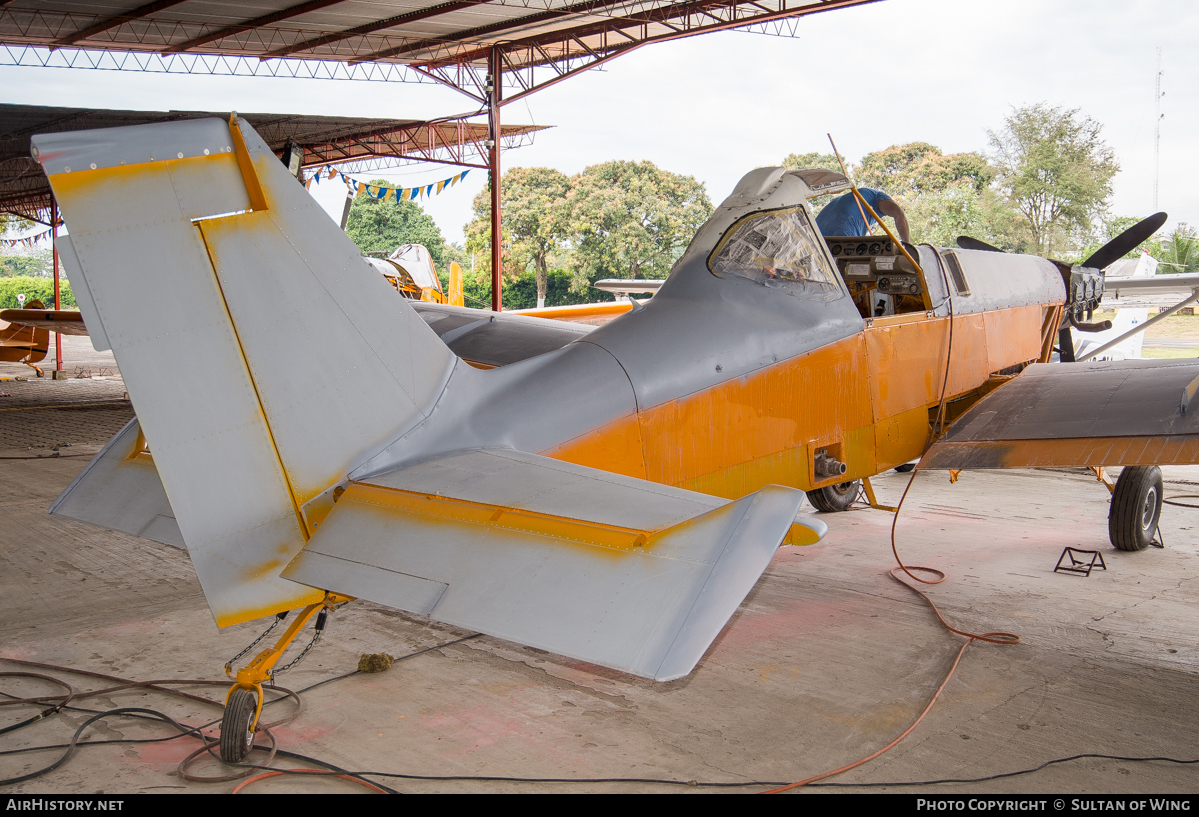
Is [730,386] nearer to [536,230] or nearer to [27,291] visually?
[536,230]

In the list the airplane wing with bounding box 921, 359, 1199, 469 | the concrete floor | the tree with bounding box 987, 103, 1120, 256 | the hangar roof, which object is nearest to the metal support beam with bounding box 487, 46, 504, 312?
the hangar roof

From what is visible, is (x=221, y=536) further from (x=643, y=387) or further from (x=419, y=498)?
(x=643, y=387)

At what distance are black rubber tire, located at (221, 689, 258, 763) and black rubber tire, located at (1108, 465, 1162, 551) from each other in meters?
6.15

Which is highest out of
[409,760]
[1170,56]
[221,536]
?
[1170,56]

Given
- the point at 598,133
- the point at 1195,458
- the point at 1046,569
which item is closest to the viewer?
the point at 1195,458

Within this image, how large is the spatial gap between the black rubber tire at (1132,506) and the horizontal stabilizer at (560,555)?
17.9 ft

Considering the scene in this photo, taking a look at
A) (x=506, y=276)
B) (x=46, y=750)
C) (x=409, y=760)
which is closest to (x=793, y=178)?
(x=409, y=760)

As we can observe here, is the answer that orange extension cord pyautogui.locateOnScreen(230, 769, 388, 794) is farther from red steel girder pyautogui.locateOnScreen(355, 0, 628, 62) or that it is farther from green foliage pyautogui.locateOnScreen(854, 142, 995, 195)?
green foliage pyautogui.locateOnScreen(854, 142, 995, 195)

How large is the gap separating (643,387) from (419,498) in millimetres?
Result: 1482

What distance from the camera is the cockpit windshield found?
4707mm

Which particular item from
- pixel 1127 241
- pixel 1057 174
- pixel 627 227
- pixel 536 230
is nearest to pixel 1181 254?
pixel 1057 174

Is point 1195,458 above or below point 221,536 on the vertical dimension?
below

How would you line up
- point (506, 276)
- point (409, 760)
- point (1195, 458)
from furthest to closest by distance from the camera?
point (506, 276)
point (1195, 458)
point (409, 760)

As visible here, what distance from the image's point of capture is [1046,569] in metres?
6.05
